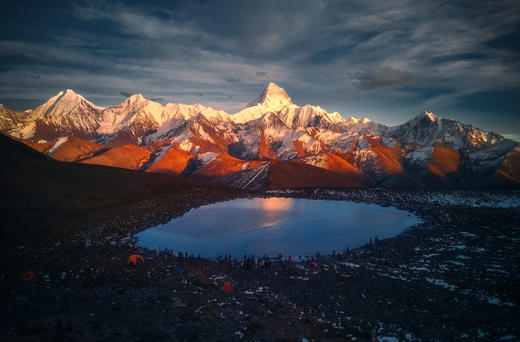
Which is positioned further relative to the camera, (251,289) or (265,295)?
(251,289)

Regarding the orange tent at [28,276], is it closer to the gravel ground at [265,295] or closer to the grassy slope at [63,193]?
the gravel ground at [265,295]

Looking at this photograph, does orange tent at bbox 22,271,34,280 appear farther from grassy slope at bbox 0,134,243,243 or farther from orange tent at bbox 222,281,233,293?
orange tent at bbox 222,281,233,293

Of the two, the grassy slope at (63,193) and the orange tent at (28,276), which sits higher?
the grassy slope at (63,193)

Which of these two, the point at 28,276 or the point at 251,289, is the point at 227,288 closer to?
the point at 251,289

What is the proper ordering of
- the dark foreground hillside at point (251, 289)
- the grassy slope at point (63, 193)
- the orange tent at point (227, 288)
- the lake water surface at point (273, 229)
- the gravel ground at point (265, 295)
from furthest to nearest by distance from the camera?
the grassy slope at point (63, 193), the lake water surface at point (273, 229), the orange tent at point (227, 288), the dark foreground hillside at point (251, 289), the gravel ground at point (265, 295)

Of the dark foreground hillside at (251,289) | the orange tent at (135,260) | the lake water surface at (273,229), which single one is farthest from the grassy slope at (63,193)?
the orange tent at (135,260)

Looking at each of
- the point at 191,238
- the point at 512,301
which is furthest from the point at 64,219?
the point at 512,301

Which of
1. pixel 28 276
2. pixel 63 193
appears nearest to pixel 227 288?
pixel 28 276

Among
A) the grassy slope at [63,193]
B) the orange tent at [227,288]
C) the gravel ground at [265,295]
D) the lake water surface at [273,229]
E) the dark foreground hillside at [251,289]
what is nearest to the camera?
the gravel ground at [265,295]
